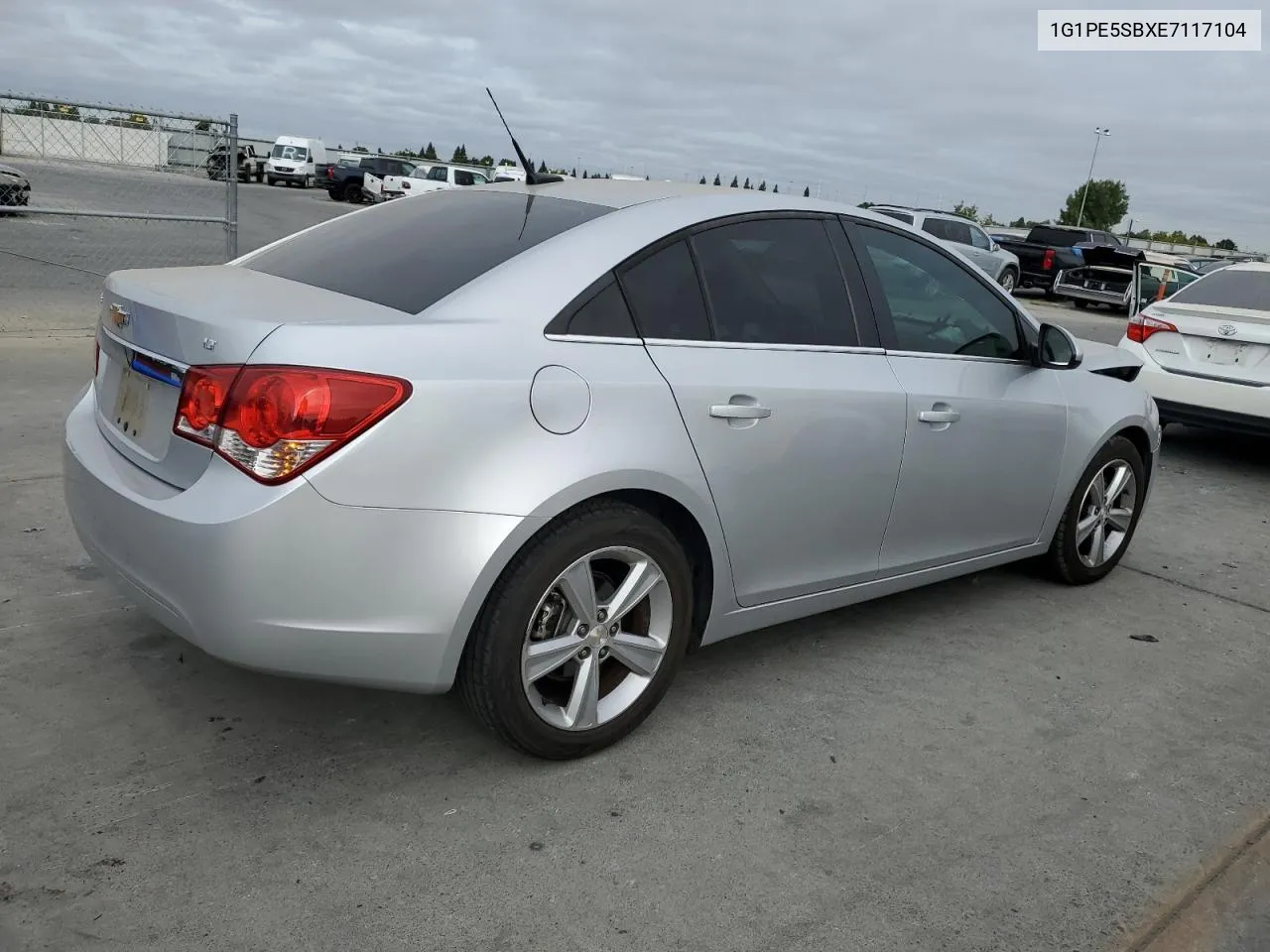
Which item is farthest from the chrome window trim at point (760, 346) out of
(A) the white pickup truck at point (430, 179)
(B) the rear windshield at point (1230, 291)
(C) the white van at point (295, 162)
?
(C) the white van at point (295, 162)

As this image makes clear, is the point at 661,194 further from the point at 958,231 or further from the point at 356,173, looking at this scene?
the point at 356,173

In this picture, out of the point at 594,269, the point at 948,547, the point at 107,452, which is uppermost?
the point at 594,269

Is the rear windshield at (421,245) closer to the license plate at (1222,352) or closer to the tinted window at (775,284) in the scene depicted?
the tinted window at (775,284)

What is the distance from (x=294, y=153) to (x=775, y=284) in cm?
4701

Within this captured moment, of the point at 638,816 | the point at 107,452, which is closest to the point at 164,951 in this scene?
the point at 638,816

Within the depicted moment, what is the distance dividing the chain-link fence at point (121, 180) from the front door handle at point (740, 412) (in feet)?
21.1

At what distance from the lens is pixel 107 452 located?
3.08m

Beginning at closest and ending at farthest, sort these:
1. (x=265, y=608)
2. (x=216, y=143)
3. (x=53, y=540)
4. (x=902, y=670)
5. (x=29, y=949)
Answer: (x=29, y=949) < (x=265, y=608) < (x=902, y=670) < (x=53, y=540) < (x=216, y=143)

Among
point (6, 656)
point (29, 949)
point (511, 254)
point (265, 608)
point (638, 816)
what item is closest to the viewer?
point (29, 949)

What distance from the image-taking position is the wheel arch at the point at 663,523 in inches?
109

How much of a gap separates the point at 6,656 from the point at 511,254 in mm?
2023

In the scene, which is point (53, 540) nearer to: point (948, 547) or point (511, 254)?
point (511, 254)

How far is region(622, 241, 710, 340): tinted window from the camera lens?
125 inches

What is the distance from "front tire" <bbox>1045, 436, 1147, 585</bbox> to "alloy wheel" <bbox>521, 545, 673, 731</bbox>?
7.86 feet
